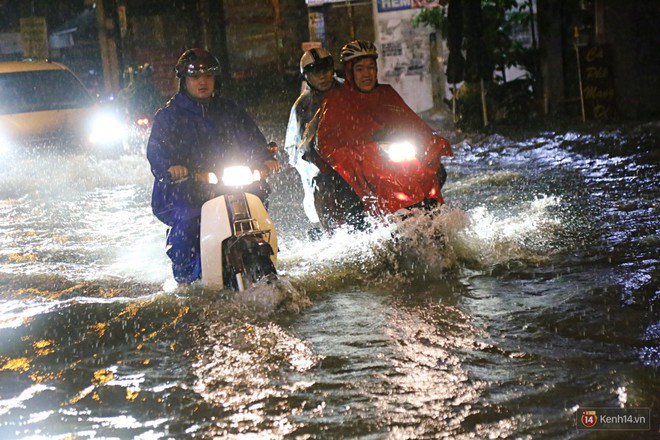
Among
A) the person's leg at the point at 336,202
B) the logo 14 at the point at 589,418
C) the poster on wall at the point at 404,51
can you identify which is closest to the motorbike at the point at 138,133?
the poster on wall at the point at 404,51

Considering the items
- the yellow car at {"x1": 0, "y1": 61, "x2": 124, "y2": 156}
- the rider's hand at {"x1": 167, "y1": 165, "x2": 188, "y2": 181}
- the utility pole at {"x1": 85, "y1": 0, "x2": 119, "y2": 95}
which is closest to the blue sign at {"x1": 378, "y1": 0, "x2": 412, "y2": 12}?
the yellow car at {"x1": 0, "y1": 61, "x2": 124, "y2": 156}

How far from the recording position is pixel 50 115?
1319 cm

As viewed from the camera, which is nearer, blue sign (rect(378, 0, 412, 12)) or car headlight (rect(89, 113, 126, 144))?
car headlight (rect(89, 113, 126, 144))

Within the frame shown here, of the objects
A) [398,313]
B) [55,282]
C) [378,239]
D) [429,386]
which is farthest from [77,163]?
[429,386]

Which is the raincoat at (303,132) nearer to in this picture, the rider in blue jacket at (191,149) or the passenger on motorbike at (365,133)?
the passenger on motorbike at (365,133)

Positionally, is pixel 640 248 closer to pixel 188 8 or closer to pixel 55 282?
pixel 55 282

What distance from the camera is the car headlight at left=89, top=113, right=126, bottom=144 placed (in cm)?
1356

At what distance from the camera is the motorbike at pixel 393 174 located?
6832 millimetres

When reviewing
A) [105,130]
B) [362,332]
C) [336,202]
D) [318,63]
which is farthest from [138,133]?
[362,332]

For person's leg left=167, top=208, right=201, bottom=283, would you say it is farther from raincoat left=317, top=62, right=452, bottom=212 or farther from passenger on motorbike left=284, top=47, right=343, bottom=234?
passenger on motorbike left=284, top=47, right=343, bottom=234

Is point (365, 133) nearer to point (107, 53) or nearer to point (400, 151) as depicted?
point (400, 151)

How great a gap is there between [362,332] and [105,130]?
940 centimetres

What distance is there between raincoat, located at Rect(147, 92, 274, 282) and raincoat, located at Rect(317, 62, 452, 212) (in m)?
0.89

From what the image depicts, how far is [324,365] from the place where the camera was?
4785 mm
